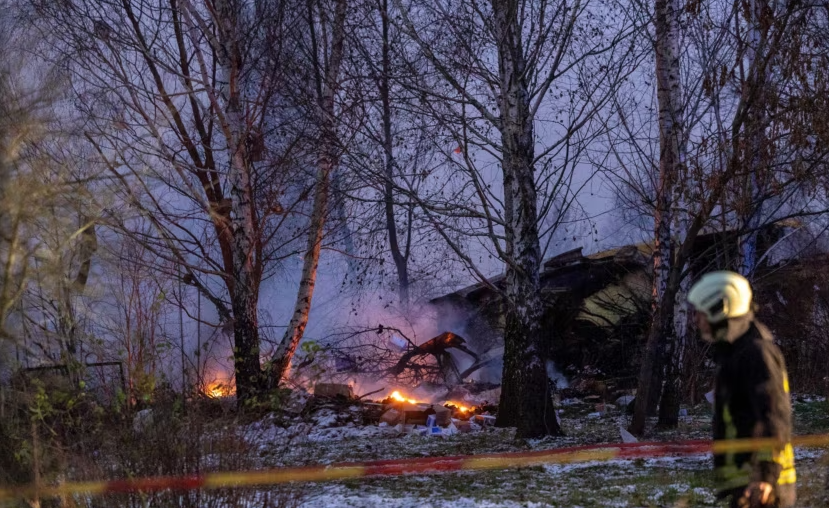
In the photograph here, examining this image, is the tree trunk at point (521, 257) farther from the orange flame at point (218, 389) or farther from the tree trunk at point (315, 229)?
the orange flame at point (218, 389)

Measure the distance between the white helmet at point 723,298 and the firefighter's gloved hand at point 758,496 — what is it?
2.49 ft

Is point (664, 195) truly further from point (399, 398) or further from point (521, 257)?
point (399, 398)

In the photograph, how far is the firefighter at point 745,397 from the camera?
137 inches

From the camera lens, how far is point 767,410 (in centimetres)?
350

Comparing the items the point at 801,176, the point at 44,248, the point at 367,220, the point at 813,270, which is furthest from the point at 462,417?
the point at 813,270

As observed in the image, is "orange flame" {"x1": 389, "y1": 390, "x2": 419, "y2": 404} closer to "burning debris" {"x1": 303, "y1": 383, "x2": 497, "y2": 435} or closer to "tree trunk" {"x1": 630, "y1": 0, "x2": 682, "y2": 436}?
"burning debris" {"x1": 303, "y1": 383, "x2": 497, "y2": 435}

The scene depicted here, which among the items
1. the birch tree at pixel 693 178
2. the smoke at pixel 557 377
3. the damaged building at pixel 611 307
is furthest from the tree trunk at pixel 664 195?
the smoke at pixel 557 377

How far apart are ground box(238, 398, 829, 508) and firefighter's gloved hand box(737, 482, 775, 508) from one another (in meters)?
2.70

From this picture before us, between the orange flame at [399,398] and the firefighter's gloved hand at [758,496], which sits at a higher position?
the orange flame at [399,398]

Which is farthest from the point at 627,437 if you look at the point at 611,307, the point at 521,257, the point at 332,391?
the point at 611,307

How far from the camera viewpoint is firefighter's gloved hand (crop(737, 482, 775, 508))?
11.3 feet

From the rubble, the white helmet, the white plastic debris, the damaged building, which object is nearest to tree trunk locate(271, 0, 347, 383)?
the rubble

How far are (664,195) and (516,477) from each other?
16.8 feet

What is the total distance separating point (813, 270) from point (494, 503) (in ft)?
47.6
